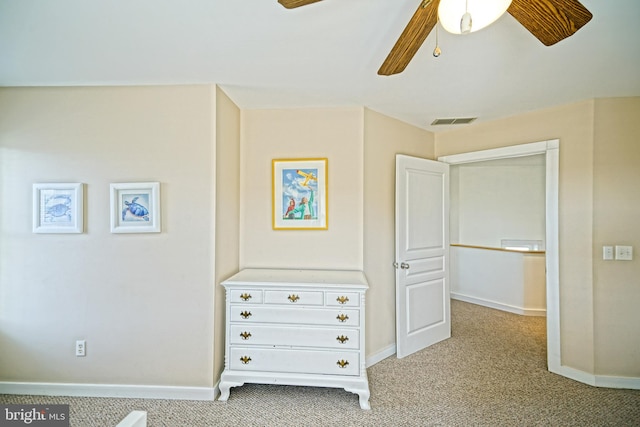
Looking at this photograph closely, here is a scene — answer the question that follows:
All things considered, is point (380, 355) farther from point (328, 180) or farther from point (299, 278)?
point (328, 180)

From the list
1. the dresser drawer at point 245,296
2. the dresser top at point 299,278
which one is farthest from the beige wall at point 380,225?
the dresser drawer at point 245,296

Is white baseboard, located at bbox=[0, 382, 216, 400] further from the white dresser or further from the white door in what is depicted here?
the white door

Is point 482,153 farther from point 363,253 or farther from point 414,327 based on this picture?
point 414,327

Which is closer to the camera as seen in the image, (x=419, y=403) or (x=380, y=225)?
(x=419, y=403)

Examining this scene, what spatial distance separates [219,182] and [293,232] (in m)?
0.80

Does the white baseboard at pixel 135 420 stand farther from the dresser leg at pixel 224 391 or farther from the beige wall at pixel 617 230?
the beige wall at pixel 617 230

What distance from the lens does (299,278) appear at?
2.10 meters

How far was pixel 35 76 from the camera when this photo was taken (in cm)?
192

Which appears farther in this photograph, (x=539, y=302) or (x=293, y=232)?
(x=539, y=302)

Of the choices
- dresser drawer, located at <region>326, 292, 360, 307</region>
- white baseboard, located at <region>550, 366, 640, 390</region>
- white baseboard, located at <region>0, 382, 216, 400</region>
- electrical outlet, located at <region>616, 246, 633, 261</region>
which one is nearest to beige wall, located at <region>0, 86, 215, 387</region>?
white baseboard, located at <region>0, 382, 216, 400</region>

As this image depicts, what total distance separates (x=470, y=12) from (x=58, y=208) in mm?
2909

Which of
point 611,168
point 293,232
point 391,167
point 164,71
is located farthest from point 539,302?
point 164,71

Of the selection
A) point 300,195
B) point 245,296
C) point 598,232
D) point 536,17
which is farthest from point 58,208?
point 598,232

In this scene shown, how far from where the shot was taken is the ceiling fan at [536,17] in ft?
3.12
